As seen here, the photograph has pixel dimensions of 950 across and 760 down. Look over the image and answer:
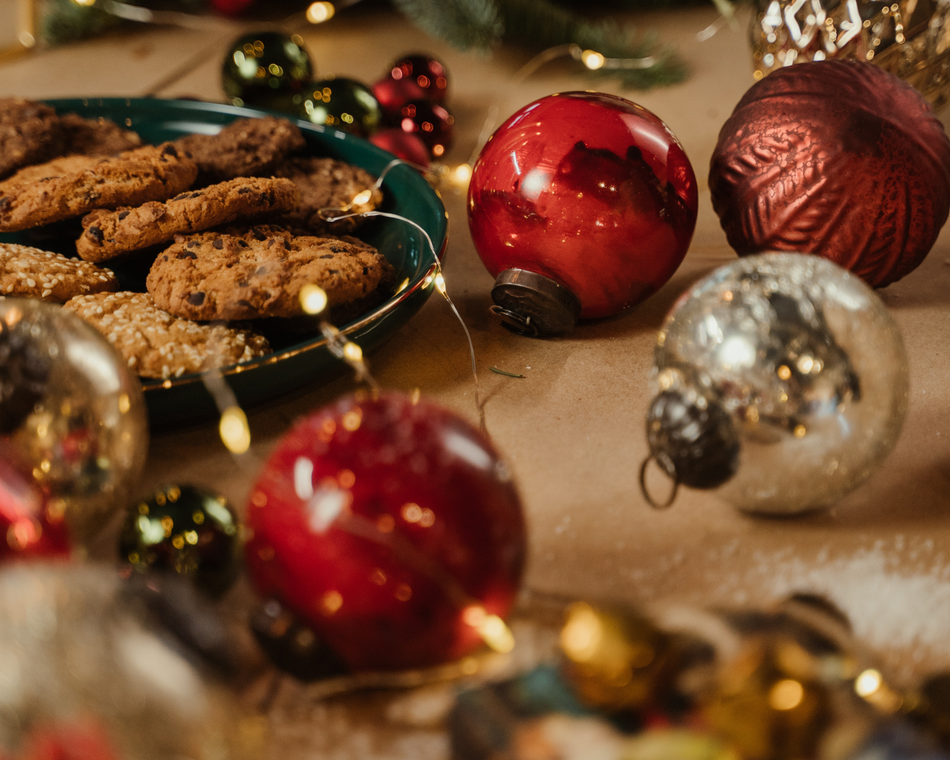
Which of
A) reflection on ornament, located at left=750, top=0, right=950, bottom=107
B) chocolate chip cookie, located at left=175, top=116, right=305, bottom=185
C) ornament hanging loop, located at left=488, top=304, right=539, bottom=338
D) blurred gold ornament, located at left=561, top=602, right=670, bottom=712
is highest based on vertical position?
reflection on ornament, located at left=750, top=0, right=950, bottom=107

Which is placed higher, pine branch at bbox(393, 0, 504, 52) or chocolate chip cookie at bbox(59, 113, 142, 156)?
pine branch at bbox(393, 0, 504, 52)

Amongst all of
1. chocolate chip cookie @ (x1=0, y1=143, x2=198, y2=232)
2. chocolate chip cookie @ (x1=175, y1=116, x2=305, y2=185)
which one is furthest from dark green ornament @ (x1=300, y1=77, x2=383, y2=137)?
chocolate chip cookie @ (x1=0, y1=143, x2=198, y2=232)

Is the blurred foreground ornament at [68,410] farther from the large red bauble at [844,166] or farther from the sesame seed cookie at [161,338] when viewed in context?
the large red bauble at [844,166]

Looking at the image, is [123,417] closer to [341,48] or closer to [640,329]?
[640,329]

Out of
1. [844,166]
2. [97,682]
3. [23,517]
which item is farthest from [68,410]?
[844,166]

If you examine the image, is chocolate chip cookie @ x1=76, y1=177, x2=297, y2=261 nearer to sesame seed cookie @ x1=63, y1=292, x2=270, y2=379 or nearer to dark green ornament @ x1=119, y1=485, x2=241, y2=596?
sesame seed cookie @ x1=63, y1=292, x2=270, y2=379

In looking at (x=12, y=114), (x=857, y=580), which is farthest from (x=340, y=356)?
(x=12, y=114)

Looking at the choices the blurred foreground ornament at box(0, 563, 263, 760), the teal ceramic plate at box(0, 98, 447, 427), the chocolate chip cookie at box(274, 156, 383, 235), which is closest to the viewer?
the blurred foreground ornament at box(0, 563, 263, 760)
